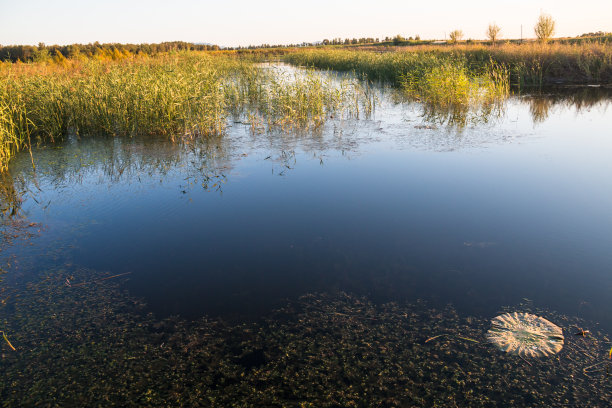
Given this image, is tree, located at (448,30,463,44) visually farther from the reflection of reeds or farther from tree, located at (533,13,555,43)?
the reflection of reeds

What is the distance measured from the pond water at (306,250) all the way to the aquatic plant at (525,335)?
74 mm

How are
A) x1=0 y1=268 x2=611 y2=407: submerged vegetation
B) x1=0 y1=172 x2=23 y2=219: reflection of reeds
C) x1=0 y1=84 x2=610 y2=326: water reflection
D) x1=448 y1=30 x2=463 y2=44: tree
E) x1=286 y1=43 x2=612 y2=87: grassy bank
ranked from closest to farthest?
x1=0 y1=268 x2=611 y2=407: submerged vegetation
x1=0 y1=84 x2=610 y2=326: water reflection
x1=0 y1=172 x2=23 y2=219: reflection of reeds
x1=286 y1=43 x2=612 y2=87: grassy bank
x1=448 y1=30 x2=463 y2=44: tree

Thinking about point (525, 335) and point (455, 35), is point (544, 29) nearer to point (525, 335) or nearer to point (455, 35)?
point (455, 35)

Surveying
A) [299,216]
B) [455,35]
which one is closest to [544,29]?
[455,35]

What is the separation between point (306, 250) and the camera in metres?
3.21

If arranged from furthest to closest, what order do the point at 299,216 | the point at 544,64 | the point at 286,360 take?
the point at 544,64
the point at 299,216
the point at 286,360

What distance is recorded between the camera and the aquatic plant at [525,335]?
2.07 metres

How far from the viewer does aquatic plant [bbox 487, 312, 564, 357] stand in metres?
2.07

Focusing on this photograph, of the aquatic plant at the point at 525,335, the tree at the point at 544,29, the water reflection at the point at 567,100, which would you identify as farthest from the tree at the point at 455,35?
the aquatic plant at the point at 525,335

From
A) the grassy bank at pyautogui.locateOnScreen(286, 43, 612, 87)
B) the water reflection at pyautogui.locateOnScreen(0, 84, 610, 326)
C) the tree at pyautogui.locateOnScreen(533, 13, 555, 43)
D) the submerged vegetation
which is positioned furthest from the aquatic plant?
the tree at pyautogui.locateOnScreen(533, 13, 555, 43)

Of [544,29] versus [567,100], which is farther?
[544,29]

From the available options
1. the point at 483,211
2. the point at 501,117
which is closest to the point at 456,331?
the point at 483,211

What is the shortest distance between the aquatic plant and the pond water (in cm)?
7

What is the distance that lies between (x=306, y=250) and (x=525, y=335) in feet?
5.43
